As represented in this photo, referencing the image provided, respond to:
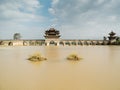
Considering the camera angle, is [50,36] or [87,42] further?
[87,42]

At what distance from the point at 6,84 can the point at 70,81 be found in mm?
2302

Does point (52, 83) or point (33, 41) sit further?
point (33, 41)

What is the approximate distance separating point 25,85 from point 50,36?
6258 cm

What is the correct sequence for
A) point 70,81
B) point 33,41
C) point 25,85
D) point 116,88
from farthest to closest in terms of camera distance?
point 33,41 < point 70,81 < point 25,85 < point 116,88

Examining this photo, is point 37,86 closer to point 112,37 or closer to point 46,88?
point 46,88

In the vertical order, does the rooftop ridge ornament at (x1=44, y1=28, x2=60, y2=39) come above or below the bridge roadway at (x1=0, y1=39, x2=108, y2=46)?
above

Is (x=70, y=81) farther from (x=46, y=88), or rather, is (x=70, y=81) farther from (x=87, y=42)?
(x=87, y=42)

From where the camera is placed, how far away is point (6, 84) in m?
5.91

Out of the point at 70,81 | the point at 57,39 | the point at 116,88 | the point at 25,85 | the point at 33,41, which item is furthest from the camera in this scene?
the point at 33,41

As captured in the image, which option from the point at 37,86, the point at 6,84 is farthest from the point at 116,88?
the point at 6,84

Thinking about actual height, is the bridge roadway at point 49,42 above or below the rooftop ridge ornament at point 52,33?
below

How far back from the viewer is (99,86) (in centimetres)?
559

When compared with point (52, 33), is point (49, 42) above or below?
below

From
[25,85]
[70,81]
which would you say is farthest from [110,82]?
[25,85]
